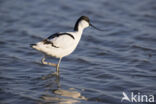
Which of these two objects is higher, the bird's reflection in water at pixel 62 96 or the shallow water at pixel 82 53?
the shallow water at pixel 82 53

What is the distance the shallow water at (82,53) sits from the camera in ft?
21.5

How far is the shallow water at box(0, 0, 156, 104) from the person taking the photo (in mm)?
6552

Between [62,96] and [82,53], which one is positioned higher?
[82,53]

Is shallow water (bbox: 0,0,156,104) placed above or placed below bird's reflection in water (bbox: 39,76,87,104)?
above

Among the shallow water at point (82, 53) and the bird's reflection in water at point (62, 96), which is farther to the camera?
the shallow water at point (82, 53)

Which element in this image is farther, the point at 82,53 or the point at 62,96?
the point at 82,53

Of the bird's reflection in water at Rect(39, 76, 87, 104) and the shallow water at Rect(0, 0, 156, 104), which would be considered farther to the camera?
the shallow water at Rect(0, 0, 156, 104)

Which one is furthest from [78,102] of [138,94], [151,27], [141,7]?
[141,7]

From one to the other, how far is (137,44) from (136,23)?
5.67 feet

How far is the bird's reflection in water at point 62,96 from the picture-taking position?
6.17m

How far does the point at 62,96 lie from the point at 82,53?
2691 millimetres

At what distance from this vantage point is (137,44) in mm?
9281

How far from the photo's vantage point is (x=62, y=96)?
639cm

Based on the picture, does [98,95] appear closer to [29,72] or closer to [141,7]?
[29,72]
